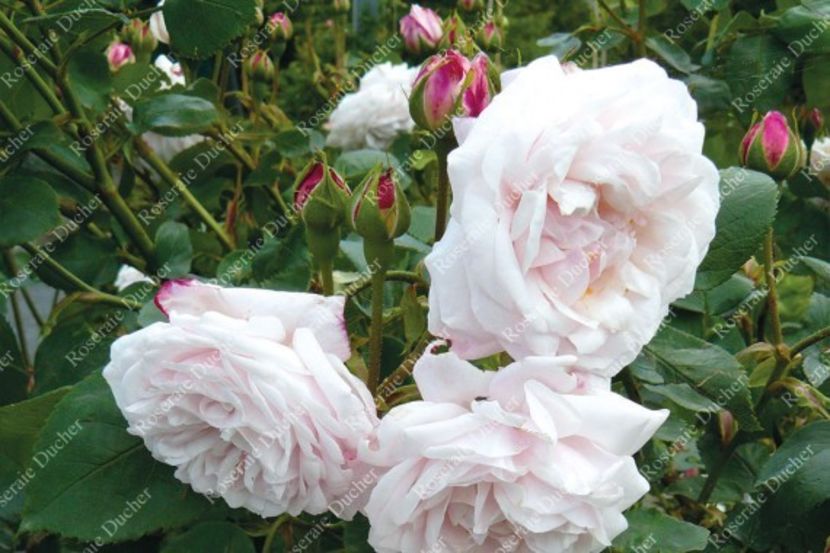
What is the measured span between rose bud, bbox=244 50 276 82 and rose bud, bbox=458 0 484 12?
32cm

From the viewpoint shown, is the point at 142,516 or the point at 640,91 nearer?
the point at 640,91

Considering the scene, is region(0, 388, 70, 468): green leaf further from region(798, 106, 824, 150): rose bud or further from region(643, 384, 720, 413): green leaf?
region(798, 106, 824, 150): rose bud

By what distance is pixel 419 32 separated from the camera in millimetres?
1327

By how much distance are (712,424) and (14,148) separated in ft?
2.04

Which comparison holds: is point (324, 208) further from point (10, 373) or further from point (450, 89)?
point (10, 373)

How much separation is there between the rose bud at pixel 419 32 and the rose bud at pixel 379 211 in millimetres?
759

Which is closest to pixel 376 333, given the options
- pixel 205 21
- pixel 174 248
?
pixel 205 21

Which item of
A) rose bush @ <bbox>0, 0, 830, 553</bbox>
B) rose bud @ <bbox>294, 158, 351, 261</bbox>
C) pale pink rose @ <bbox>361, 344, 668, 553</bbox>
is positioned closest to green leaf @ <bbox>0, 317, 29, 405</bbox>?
rose bush @ <bbox>0, 0, 830, 553</bbox>

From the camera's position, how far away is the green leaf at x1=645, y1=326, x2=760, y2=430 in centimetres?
68

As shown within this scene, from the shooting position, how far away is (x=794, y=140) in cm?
81

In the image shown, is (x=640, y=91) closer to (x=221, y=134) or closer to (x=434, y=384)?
(x=434, y=384)

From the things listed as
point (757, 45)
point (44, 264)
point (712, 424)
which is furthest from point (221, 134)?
point (712, 424)

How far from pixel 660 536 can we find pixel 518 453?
0.17 meters

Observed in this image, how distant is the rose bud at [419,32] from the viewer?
1328 millimetres
